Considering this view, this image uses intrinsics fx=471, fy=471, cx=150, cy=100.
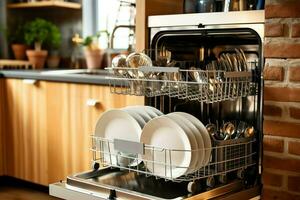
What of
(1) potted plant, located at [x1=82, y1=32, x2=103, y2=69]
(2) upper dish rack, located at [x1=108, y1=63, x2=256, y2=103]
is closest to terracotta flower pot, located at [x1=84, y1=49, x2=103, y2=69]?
(1) potted plant, located at [x1=82, y1=32, x2=103, y2=69]

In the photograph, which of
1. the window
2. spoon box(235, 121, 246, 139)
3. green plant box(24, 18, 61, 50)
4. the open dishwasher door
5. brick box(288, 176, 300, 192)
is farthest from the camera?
green plant box(24, 18, 61, 50)

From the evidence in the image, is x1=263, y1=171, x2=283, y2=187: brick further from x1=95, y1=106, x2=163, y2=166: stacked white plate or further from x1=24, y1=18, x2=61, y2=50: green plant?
x1=24, y1=18, x2=61, y2=50: green plant

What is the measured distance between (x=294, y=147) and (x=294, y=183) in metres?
0.12

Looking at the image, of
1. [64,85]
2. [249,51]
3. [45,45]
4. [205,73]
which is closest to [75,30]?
[45,45]

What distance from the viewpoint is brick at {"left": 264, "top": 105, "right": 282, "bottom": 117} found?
1.57 metres

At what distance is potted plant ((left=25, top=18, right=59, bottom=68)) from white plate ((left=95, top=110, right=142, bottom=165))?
2.10 m

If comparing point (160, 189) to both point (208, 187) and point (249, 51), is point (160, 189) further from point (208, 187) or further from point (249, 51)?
point (249, 51)

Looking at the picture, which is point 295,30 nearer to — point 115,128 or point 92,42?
point 115,128

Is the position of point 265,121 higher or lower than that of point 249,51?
lower

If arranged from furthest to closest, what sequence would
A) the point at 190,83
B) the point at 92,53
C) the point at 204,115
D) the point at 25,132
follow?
the point at 92,53 → the point at 25,132 → the point at 204,115 → the point at 190,83

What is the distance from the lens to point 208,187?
1500mm

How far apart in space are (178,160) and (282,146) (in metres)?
0.36

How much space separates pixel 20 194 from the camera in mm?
3146

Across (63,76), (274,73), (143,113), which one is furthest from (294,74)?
(63,76)
